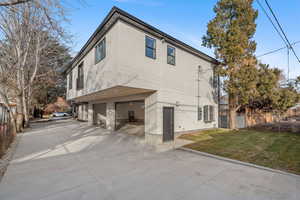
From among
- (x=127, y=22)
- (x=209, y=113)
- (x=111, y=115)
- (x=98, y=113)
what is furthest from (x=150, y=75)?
(x=98, y=113)

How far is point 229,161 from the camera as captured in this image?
506 cm

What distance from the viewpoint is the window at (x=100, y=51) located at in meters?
7.56

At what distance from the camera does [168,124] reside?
8234 millimetres

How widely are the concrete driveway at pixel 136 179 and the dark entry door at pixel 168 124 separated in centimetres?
267

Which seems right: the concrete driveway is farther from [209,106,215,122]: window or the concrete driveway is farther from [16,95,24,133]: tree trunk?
[16,95,24,133]: tree trunk

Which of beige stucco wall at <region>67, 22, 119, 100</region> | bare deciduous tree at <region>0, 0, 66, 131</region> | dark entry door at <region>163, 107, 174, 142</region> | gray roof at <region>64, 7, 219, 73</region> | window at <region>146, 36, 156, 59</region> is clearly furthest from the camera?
bare deciduous tree at <region>0, 0, 66, 131</region>

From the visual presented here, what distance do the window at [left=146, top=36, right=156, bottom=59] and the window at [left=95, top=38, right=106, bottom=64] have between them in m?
2.20

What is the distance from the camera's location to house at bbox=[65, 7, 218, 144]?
258 inches

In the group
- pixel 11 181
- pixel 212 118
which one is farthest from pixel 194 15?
pixel 11 181

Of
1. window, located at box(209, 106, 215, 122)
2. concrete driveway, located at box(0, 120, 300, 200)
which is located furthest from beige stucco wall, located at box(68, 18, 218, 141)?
concrete driveway, located at box(0, 120, 300, 200)

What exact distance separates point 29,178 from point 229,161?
5906mm

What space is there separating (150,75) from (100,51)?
3.14 metres

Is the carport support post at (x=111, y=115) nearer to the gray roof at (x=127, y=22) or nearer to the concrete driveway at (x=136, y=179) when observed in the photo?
the gray roof at (x=127, y=22)

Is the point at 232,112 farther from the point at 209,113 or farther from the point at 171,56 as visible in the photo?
the point at 171,56
